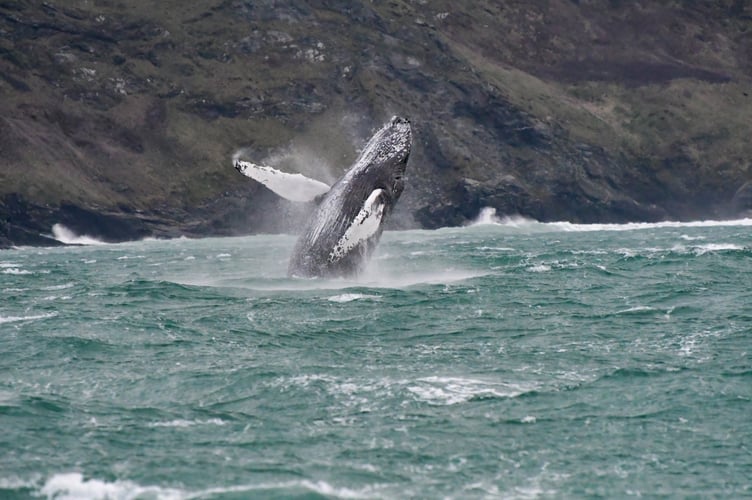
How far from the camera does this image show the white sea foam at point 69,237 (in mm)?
91375

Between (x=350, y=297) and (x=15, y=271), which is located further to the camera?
(x=15, y=271)

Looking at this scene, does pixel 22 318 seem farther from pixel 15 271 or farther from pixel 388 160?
pixel 15 271

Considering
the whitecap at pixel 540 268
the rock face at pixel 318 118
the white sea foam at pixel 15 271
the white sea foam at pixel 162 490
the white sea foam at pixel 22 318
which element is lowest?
the white sea foam at pixel 162 490

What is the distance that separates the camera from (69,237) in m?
92.7

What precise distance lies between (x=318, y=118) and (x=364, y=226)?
8751 centimetres

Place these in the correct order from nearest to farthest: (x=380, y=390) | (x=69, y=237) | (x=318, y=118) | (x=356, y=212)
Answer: (x=380, y=390)
(x=356, y=212)
(x=69, y=237)
(x=318, y=118)

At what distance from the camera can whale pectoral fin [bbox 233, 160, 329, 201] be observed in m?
34.6

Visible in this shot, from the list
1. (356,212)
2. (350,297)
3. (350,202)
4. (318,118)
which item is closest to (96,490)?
(350,297)

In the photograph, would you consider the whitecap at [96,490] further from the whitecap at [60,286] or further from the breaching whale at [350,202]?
the whitecap at [60,286]

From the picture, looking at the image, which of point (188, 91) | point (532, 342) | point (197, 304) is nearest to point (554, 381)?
point (532, 342)

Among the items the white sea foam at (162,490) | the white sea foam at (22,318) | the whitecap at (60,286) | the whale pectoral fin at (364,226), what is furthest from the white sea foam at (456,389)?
the whitecap at (60,286)

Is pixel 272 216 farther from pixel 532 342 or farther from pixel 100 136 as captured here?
pixel 532 342

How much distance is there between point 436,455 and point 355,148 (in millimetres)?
98921

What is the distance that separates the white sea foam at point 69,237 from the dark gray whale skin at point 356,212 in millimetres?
60994
